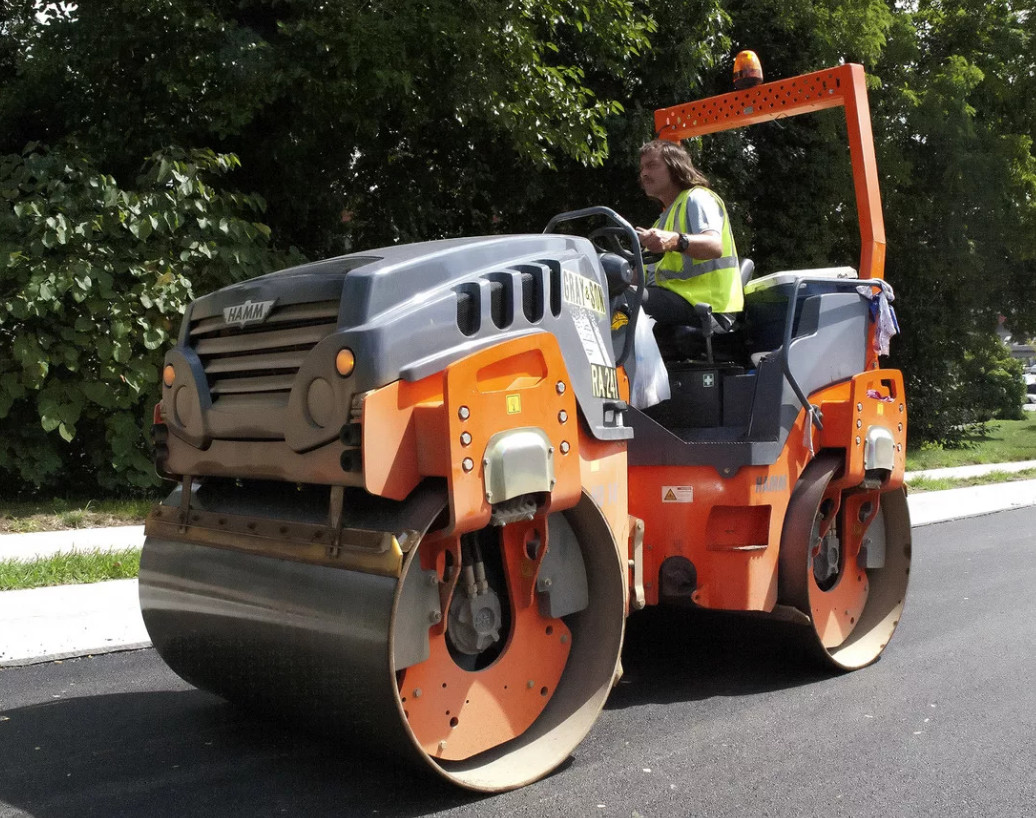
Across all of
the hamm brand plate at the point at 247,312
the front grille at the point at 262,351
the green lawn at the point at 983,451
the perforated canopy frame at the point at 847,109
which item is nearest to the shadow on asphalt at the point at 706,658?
the perforated canopy frame at the point at 847,109

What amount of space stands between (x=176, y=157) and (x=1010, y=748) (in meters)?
7.04

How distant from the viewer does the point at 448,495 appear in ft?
10.3

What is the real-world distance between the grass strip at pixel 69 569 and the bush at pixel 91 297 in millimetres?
1675

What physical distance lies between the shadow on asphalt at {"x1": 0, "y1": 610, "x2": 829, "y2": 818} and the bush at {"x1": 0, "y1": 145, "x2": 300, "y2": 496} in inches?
141

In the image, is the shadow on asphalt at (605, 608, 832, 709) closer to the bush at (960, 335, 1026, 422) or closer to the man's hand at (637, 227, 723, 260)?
the man's hand at (637, 227, 723, 260)

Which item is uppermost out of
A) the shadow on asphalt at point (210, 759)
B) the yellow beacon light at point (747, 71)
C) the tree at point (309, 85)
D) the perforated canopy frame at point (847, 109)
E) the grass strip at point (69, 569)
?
the tree at point (309, 85)

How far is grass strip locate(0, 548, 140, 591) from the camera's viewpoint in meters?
6.05

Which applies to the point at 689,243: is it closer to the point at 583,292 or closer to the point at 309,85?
the point at 583,292

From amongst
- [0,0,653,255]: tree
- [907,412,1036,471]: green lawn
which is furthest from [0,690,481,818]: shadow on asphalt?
[907,412,1036,471]: green lawn

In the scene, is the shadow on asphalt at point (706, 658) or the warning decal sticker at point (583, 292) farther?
the shadow on asphalt at point (706, 658)

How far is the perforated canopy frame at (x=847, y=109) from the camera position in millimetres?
5340

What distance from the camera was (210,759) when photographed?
3.70 m

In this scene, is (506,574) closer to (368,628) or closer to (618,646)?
(618,646)

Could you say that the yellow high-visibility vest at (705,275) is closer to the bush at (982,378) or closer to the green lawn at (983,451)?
the green lawn at (983,451)
